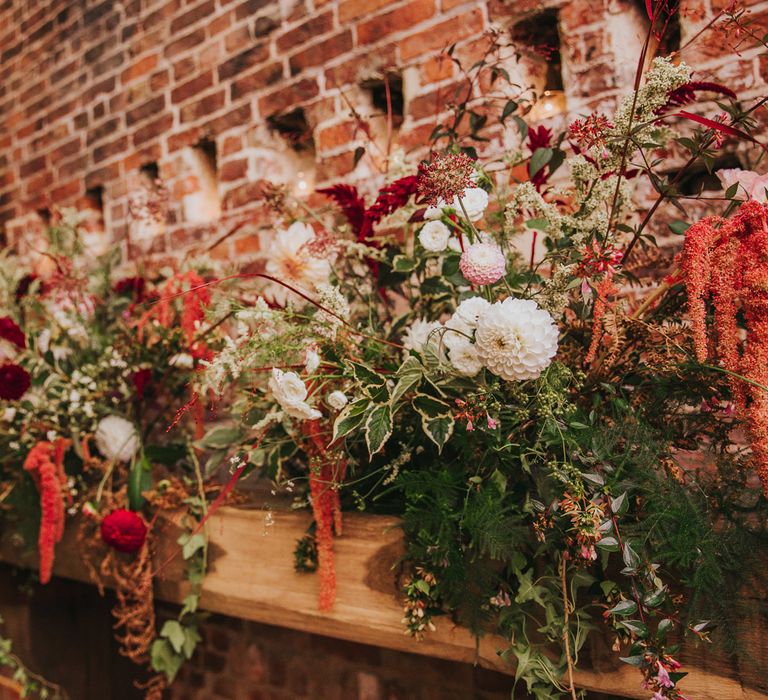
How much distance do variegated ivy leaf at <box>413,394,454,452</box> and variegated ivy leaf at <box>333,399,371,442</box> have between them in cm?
8

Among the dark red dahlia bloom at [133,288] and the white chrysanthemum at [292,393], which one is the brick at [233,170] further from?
the white chrysanthemum at [292,393]

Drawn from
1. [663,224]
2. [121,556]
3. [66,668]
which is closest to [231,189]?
[121,556]

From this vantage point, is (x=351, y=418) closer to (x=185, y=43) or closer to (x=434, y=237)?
(x=434, y=237)

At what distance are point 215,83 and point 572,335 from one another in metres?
1.46

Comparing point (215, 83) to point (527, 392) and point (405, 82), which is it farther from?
point (527, 392)

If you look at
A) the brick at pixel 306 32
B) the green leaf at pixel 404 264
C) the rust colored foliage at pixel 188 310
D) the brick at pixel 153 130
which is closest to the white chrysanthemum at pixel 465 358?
the green leaf at pixel 404 264

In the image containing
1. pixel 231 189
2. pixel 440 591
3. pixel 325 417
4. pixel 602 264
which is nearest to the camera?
pixel 602 264

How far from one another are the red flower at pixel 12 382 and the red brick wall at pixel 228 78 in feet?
1.99

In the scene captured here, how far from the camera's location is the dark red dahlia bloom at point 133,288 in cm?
168

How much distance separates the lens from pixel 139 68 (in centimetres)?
218

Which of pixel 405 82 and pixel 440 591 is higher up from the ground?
pixel 405 82

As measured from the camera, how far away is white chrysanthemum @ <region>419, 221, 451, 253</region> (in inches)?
38.2

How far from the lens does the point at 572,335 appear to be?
3.24ft

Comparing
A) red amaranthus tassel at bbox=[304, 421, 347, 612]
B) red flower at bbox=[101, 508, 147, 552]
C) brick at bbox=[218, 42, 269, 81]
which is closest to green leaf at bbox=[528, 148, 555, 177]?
red amaranthus tassel at bbox=[304, 421, 347, 612]
